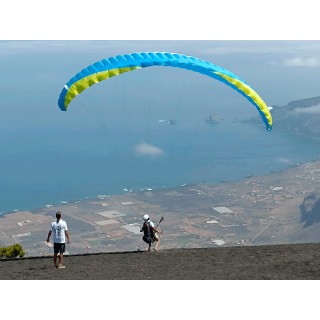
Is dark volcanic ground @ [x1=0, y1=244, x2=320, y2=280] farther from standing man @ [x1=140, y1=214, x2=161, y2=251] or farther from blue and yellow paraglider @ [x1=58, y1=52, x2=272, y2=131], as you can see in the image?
blue and yellow paraglider @ [x1=58, y1=52, x2=272, y2=131]

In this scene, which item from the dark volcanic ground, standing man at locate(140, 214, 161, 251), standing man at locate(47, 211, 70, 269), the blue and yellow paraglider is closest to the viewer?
standing man at locate(47, 211, 70, 269)

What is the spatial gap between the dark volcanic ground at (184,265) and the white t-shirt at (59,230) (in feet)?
4.26

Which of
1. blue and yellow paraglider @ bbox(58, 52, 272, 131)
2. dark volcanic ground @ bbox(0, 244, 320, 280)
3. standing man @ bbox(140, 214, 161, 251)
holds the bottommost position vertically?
dark volcanic ground @ bbox(0, 244, 320, 280)

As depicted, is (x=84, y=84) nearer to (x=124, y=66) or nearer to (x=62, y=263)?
(x=124, y=66)

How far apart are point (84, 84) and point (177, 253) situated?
331 inches

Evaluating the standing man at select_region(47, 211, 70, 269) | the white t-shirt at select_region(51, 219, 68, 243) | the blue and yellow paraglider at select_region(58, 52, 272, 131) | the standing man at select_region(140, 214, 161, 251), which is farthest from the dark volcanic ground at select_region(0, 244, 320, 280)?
the blue and yellow paraglider at select_region(58, 52, 272, 131)

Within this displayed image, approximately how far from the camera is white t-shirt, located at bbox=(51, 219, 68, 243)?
20469 mm

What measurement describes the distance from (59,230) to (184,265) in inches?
197

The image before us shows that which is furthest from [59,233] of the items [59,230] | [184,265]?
[184,265]

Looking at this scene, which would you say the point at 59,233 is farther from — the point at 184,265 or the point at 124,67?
the point at 124,67

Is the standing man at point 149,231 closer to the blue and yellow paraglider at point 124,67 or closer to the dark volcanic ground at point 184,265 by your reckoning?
the dark volcanic ground at point 184,265

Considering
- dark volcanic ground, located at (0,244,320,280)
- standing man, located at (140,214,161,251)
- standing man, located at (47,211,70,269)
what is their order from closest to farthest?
standing man, located at (47,211,70,269) → dark volcanic ground, located at (0,244,320,280) → standing man, located at (140,214,161,251)

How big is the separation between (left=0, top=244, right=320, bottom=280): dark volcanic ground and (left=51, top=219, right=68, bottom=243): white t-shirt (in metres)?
1.30

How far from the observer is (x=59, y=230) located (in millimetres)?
20625
